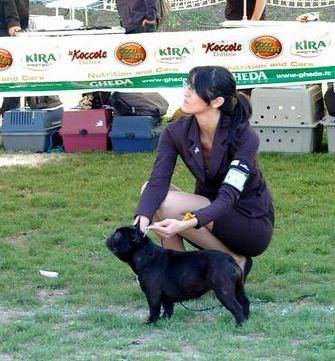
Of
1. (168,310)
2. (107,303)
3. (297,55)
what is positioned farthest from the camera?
(297,55)

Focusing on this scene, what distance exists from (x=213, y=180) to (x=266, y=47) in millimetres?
4399

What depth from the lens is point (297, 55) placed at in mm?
9336

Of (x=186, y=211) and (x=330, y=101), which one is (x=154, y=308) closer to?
(x=186, y=211)

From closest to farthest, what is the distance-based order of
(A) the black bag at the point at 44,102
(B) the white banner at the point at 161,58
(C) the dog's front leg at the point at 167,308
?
(C) the dog's front leg at the point at 167,308
(B) the white banner at the point at 161,58
(A) the black bag at the point at 44,102

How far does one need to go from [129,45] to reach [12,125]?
1391mm

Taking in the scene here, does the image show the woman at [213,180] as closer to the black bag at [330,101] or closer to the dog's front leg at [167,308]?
the dog's front leg at [167,308]

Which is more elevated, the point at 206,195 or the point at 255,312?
the point at 206,195

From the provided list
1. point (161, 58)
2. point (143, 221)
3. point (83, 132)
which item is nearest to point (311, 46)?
point (161, 58)

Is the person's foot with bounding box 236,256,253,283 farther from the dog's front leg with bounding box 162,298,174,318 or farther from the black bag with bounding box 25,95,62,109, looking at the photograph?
the black bag with bounding box 25,95,62,109

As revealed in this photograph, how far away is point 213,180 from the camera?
518 centimetres

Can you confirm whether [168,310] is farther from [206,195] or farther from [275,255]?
[275,255]

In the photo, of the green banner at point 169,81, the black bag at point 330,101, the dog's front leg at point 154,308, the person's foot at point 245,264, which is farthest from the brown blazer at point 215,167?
the green banner at point 169,81

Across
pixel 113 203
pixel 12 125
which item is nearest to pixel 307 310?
pixel 113 203

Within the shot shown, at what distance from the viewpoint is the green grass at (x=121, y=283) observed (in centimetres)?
455
